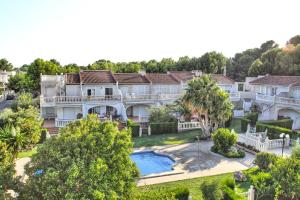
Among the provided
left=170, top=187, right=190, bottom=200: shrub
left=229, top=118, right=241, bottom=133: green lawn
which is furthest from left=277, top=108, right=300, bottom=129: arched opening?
left=170, top=187, right=190, bottom=200: shrub

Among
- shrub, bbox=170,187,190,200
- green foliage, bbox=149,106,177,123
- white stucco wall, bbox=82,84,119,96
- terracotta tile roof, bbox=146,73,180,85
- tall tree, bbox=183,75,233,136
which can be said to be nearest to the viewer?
shrub, bbox=170,187,190,200

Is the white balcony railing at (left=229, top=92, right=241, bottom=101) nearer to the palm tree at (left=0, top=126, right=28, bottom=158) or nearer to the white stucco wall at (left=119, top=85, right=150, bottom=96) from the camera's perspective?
the white stucco wall at (left=119, top=85, right=150, bottom=96)

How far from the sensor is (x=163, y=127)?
1248 inches

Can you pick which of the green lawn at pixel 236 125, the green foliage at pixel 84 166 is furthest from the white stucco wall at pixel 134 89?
the green foliage at pixel 84 166

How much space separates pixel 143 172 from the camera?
20.7 metres

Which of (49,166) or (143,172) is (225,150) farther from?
(49,166)

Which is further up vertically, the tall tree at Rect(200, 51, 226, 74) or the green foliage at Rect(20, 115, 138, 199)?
the tall tree at Rect(200, 51, 226, 74)

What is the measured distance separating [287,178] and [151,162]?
39.8 feet

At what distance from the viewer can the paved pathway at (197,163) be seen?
18891mm

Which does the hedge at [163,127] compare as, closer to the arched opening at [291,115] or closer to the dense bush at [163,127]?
the dense bush at [163,127]

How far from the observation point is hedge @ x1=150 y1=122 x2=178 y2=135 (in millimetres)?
31328

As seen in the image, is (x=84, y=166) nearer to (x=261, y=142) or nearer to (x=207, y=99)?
(x=207, y=99)

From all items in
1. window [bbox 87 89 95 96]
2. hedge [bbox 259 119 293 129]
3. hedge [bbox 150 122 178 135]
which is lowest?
hedge [bbox 150 122 178 135]

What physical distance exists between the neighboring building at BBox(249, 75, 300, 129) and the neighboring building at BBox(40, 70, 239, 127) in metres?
4.97
